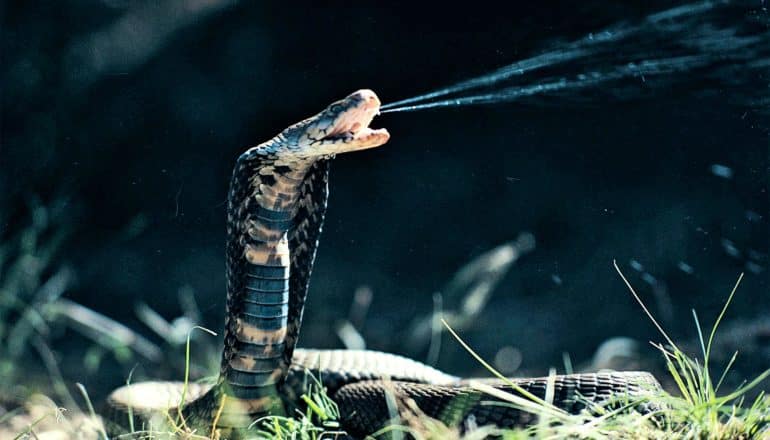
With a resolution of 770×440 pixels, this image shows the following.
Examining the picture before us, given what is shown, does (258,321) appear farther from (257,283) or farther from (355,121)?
(355,121)

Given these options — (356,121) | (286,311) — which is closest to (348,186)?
(286,311)

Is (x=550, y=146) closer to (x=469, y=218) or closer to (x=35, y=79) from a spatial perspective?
(x=469, y=218)

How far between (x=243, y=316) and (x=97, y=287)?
3.23 m

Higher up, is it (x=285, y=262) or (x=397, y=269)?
(x=285, y=262)

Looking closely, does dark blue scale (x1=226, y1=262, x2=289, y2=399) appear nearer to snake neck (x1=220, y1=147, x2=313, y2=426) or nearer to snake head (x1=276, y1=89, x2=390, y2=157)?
snake neck (x1=220, y1=147, x2=313, y2=426)

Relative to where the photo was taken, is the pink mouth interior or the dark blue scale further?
the dark blue scale

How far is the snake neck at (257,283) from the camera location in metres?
3.53

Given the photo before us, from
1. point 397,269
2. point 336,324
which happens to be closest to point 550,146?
point 397,269

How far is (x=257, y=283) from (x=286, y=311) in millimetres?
160

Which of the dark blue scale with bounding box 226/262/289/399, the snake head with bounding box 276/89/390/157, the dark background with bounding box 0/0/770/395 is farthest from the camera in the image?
the dark background with bounding box 0/0/770/395

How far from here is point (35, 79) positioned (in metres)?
6.09

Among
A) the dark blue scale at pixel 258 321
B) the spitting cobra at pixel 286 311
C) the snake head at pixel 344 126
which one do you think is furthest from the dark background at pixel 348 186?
the snake head at pixel 344 126

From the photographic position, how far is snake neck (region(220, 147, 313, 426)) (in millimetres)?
3533

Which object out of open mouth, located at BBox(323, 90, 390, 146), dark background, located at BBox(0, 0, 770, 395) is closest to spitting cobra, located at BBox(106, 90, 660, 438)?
open mouth, located at BBox(323, 90, 390, 146)
